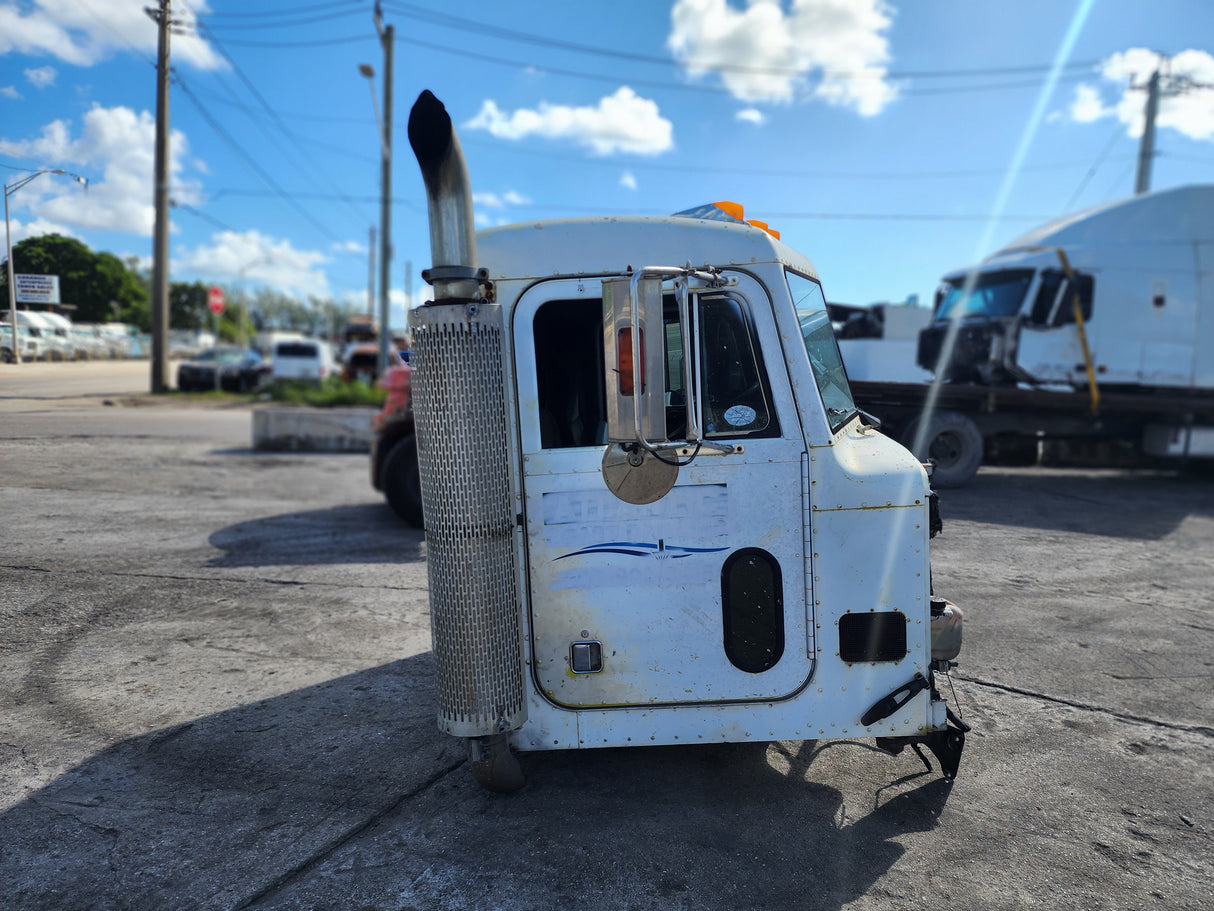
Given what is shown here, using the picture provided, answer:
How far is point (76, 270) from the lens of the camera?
5.54 meters

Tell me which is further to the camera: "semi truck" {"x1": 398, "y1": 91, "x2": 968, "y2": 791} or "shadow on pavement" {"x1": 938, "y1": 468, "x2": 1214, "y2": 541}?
"shadow on pavement" {"x1": 938, "y1": 468, "x2": 1214, "y2": 541}

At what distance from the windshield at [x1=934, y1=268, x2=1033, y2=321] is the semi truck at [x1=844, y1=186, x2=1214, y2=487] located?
2 cm

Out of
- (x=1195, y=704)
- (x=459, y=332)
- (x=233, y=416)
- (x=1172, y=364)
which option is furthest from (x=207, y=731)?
(x=233, y=416)

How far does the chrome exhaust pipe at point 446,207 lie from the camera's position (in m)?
2.85

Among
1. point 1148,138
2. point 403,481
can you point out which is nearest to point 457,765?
point 403,481

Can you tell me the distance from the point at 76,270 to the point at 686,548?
197 inches

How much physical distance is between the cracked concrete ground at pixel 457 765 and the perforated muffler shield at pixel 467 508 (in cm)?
60

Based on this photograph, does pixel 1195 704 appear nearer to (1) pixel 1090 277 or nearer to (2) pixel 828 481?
(2) pixel 828 481

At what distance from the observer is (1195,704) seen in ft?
14.1

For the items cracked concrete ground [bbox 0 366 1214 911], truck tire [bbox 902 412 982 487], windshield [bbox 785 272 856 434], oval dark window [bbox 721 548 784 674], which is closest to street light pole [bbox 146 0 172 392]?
cracked concrete ground [bbox 0 366 1214 911]

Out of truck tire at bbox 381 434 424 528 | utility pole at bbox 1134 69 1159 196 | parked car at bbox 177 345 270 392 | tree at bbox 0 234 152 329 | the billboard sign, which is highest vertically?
utility pole at bbox 1134 69 1159 196

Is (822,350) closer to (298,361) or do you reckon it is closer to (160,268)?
(160,268)

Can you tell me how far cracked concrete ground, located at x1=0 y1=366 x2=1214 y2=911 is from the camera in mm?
2770

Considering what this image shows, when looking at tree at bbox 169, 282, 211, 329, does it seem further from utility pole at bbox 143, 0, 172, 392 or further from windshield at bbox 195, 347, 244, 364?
utility pole at bbox 143, 0, 172, 392
